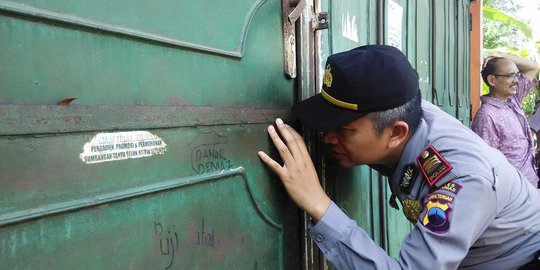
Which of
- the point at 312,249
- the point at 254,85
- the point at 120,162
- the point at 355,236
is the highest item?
the point at 254,85

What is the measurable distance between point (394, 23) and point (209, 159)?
1.60 m

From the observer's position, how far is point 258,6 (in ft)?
4.23

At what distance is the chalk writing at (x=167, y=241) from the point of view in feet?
3.19

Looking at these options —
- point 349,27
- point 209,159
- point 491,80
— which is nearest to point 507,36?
point 491,80

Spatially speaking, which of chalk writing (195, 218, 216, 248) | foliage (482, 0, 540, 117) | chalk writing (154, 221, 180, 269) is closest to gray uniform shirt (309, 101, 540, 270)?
chalk writing (195, 218, 216, 248)

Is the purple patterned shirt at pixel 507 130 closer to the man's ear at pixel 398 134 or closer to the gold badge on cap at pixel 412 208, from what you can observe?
the gold badge on cap at pixel 412 208

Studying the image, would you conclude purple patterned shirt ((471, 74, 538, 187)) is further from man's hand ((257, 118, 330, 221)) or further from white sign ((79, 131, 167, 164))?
white sign ((79, 131, 167, 164))

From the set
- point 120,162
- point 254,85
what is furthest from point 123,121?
point 254,85

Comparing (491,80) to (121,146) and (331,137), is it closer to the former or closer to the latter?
(331,137)

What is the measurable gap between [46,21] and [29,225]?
1.12 feet

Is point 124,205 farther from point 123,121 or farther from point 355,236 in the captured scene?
point 355,236

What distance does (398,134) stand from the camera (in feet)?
4.52

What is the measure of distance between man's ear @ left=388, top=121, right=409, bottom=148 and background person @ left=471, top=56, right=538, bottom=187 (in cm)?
182

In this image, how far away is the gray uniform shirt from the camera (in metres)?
1.16
